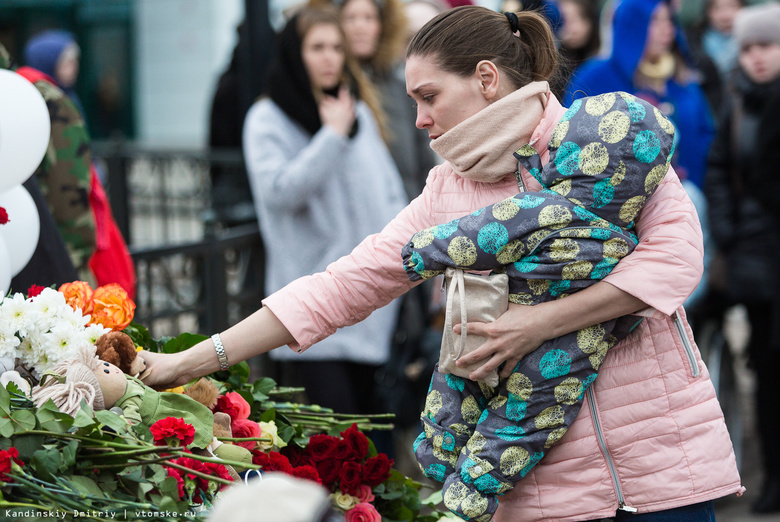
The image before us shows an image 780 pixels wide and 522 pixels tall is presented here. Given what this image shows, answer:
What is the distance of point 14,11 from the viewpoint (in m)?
14.5

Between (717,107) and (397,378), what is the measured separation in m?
3.47

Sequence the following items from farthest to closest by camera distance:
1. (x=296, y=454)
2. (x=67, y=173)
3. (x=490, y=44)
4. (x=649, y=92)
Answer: (x=649, y=92) → (x=67, y=173) → (x=296, y=454) → (x=490, y=44)

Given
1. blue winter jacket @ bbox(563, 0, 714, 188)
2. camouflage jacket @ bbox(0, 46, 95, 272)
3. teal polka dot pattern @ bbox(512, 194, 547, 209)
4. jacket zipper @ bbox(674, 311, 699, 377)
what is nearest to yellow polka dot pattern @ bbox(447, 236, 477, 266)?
teal polka dot pattern @ bbox(512, 194, 547, 209)

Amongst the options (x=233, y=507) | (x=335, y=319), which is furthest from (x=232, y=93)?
(x=233, y=507)

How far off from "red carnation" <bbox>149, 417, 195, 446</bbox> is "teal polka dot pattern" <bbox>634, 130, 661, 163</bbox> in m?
1.00

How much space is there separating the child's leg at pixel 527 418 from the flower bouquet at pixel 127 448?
267 mm

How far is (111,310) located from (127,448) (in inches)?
15.8

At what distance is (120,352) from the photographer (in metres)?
1.92

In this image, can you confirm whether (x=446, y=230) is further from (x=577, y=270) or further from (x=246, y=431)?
(x=246, y=431)

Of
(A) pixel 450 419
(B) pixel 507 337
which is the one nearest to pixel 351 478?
(A) pixel 450 419

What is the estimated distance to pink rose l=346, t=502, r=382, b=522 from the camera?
1.97 meters

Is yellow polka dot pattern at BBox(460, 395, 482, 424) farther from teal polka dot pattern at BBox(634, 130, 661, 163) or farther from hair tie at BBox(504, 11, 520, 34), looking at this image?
hair tie at BBox(504, 11, 520, 34)

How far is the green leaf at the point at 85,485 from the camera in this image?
1.61m

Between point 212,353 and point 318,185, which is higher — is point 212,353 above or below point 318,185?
below
